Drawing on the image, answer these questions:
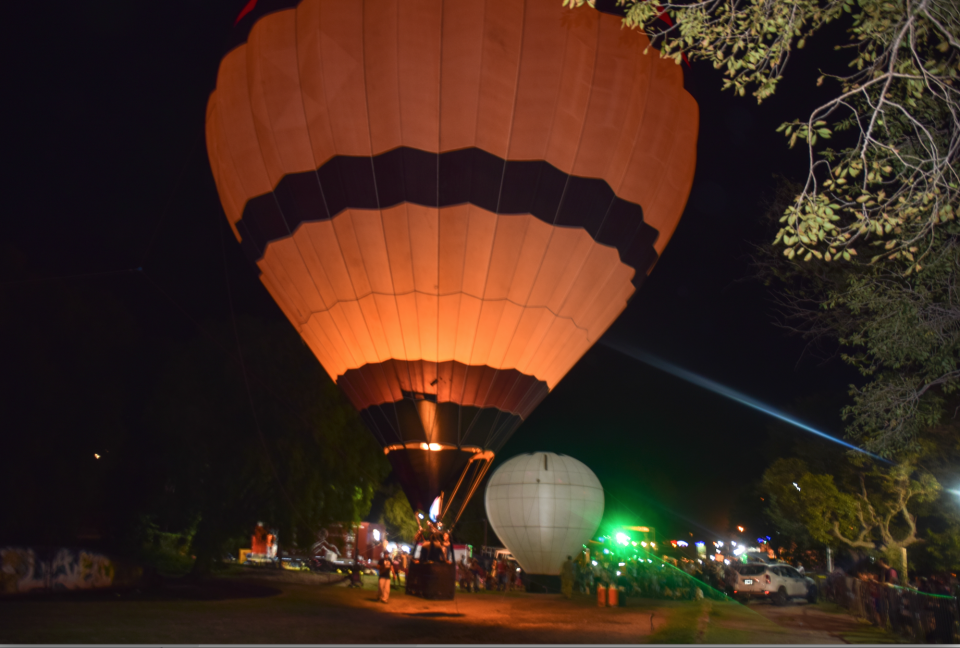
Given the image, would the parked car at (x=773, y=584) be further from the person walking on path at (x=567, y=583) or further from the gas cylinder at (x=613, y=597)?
the gas cylinder at (x=613, y=597)

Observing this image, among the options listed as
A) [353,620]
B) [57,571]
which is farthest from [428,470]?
[57,571]

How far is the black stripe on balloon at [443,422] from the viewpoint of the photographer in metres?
11.4

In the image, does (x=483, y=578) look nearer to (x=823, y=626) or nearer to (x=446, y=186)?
(x=823, y=626)

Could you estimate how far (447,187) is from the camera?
10461 mm

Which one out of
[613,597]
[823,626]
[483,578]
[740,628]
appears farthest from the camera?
[483,578]

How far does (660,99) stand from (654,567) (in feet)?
53.3

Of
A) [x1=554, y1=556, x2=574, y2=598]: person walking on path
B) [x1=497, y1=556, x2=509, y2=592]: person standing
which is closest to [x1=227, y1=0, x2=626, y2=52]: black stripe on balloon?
[x1=554, y1=556, x2=574, y2=598]: person walking on path

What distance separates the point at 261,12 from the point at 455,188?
4.56m

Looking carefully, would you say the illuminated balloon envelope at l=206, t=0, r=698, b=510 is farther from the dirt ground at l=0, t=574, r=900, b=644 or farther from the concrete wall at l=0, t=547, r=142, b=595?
the concrete wall at l=0, t=547, r=142, b=595

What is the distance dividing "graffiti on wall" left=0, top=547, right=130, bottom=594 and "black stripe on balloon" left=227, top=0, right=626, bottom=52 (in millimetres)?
10845

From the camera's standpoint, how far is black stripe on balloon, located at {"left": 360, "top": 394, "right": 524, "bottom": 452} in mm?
11383

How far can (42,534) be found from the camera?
52.6 feet

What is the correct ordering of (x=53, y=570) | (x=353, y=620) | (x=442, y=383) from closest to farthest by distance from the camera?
(x=353, y=620)
(x=442, y=383)
(x=53, y=570)

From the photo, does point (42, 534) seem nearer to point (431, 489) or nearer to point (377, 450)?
point (377, 450)
